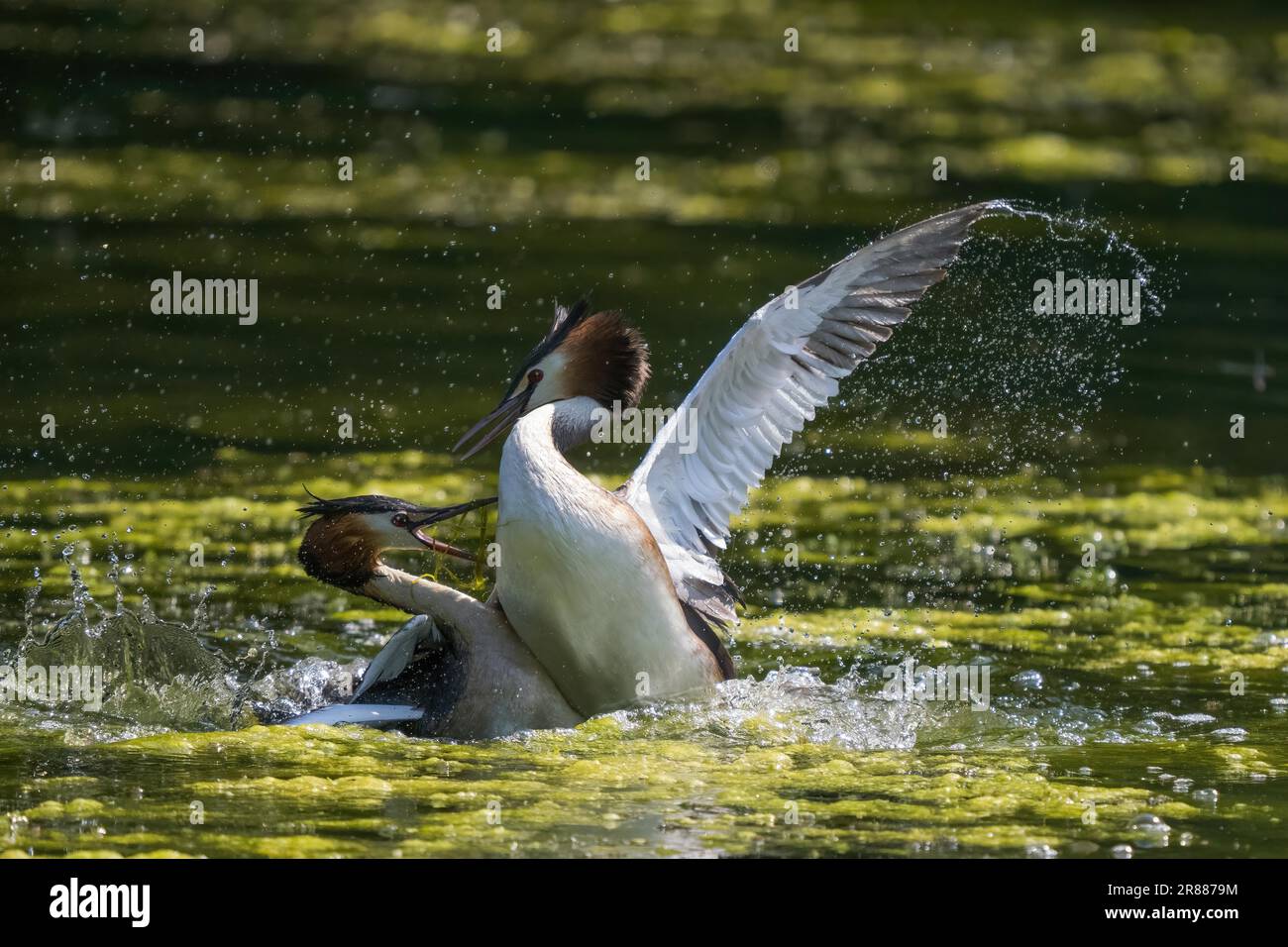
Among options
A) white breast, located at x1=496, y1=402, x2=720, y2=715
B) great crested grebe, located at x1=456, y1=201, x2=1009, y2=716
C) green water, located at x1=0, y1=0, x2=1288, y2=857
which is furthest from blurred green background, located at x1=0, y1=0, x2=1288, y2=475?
white breast, located at x1=496, y1=402, x2=720, y2=715

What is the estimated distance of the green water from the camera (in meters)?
9.02

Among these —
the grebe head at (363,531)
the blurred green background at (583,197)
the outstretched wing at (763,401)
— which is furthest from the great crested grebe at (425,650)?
the blurred green background at (583,197)

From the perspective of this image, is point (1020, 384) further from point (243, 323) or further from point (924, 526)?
point (243, 323)

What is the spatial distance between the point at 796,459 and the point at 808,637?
358 centimetres

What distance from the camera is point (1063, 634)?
12047mm

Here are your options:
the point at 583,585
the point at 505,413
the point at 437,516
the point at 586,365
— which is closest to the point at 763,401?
the point at 586,365

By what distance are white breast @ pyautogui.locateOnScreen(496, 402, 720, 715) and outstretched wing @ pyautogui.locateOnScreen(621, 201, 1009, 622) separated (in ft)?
2.29

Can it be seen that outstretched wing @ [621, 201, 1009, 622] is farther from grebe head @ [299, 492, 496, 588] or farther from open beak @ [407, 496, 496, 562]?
grebe head @ [299, 492, 496, 588]

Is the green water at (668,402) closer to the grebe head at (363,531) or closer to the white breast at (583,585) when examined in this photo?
the white breast at (583,585)

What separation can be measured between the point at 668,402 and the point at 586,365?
5212mm

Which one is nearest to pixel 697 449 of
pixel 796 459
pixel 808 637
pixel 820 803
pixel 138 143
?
pixel 808 637

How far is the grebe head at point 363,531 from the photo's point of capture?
33.8 ft

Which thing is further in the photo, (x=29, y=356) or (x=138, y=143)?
(x=138, y=143)

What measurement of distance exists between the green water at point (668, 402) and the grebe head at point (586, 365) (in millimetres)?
1353
